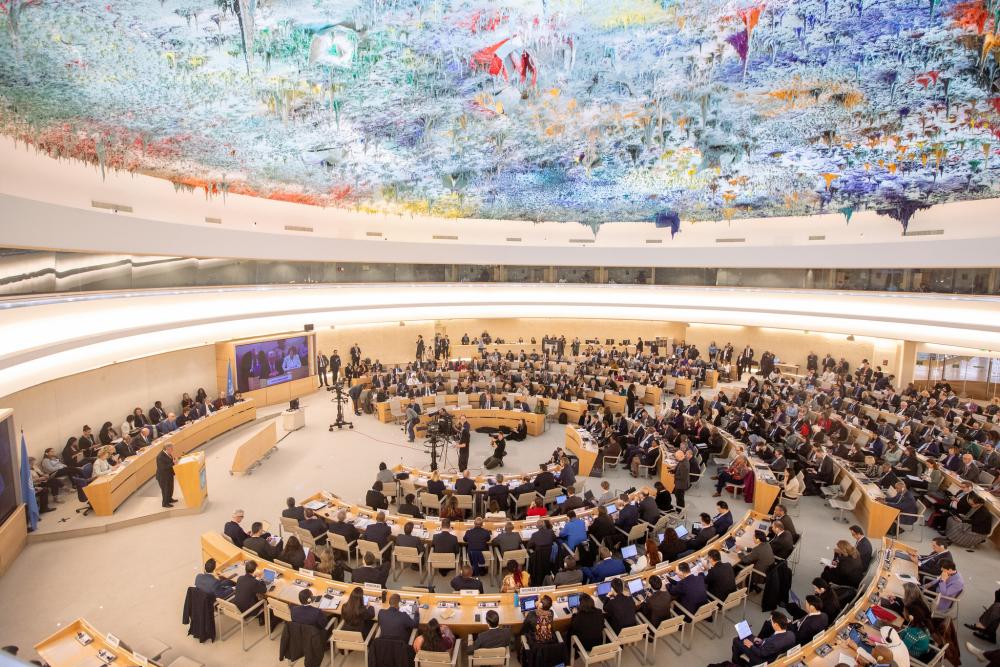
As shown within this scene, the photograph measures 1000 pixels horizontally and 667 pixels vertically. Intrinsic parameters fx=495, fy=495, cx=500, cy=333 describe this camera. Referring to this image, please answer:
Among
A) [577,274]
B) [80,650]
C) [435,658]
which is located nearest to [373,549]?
[435,658]

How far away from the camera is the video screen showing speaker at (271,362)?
19.2 meters

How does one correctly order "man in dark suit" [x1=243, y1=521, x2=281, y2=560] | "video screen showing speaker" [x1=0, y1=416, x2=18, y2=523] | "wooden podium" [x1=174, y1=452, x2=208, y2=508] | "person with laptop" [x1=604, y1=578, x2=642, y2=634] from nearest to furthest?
"person with laptop" [x1=604, y1=578, x2=642, y2=634] → "man in dark suit" [x1=243, y1=521, x2=281, y2=560] → "video screen showing speaker" [x1=0, y1=416, x2=18, y2=523] → "wooden podium" [x1=174, y1=452, x2=208, y2=508]

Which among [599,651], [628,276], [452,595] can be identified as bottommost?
[599,651]

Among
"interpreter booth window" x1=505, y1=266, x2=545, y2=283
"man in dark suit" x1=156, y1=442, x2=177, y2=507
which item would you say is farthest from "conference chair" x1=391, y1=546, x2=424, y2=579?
"interpreter booth window" x1=505, y1=266, x2=545, y2=283

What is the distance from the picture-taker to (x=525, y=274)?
2594 centimetres

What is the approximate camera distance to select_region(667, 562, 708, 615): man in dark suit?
23.7 feet

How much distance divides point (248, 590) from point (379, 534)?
7.10 feet

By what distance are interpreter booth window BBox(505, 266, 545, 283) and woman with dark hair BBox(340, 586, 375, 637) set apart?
20338mm

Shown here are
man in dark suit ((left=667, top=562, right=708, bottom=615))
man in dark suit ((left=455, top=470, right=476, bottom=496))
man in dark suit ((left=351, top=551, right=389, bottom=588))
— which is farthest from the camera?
man in dark suit ((left=455, top=470, right=476, bottom=496))

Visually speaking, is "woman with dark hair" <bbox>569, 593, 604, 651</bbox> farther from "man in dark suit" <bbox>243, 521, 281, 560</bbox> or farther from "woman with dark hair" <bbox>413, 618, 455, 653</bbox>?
"man in dark suit" <bbox>243, 521, 281, 560</bbox>

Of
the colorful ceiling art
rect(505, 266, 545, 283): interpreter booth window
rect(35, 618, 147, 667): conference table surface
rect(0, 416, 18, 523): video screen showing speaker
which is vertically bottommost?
rect(35, 618, 147, 667): conference table surface

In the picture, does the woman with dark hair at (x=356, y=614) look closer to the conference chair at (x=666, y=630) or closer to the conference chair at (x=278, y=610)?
the conference chair at (x=278, y=610)

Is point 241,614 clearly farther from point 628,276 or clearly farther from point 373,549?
point 628,276

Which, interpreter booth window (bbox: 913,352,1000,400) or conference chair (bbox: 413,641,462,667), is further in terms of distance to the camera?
interpreter booth window (bbox: 913,352,1000,400)
